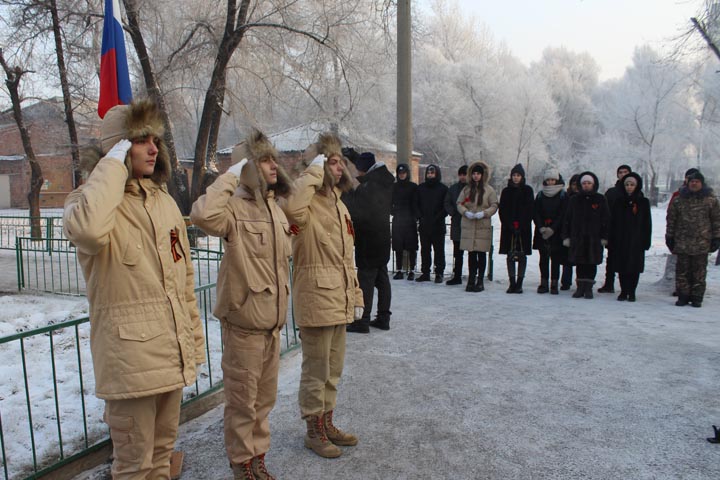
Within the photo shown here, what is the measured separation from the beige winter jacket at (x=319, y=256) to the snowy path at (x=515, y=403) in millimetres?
895

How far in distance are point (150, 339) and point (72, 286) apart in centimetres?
858

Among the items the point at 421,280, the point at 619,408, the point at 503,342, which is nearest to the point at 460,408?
the point at 619,408

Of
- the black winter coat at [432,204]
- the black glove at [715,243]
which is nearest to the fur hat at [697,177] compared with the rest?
the black glove at [715,243]

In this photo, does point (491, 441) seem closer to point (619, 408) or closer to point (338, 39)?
point (619, 408)

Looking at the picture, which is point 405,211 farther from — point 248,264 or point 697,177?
point 248,264

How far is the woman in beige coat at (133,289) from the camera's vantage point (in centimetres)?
219

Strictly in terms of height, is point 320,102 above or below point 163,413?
above

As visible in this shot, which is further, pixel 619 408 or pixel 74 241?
pixel 619 408

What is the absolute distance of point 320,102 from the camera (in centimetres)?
1505

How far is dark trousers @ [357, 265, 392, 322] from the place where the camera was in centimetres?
575

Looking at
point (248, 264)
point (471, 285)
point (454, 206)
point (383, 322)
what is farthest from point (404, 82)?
point (248, 264)

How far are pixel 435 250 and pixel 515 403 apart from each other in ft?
16.9

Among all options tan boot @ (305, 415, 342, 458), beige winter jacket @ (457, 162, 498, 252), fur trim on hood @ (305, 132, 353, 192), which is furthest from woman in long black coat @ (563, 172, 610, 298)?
tan boot @ (305, 415, 342, 458)

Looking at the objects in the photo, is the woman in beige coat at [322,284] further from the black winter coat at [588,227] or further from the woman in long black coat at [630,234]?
the woman in long black coat at [630,234]
